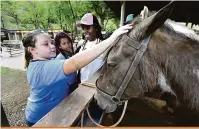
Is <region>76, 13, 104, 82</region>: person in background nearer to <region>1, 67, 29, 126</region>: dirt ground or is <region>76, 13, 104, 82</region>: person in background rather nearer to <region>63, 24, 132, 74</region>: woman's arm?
<region>63, 24, 132, 74</region>: woman's arm

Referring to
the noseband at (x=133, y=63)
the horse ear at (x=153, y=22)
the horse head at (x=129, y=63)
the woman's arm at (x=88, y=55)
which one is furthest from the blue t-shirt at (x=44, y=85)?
the horse ear at (x=153, y=22)

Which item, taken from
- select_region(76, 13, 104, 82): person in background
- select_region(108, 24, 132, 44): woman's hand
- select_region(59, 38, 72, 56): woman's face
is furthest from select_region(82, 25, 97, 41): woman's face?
select_region(108, 24, 132, 44): woman's hand

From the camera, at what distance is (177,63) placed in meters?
1.69

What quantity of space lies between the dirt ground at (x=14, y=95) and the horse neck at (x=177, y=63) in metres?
4.82

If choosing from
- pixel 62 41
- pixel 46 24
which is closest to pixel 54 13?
pixel 46 24

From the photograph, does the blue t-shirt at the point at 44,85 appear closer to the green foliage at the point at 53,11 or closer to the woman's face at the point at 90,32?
the woman's face at the point at 90,32

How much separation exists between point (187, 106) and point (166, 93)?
22 centimetres

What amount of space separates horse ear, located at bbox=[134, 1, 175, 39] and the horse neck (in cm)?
12

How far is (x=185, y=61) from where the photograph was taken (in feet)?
5.51

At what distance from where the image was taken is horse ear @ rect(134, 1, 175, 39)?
4.88ft

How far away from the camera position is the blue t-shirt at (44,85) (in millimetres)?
1855

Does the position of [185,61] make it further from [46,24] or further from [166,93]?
[46,24]

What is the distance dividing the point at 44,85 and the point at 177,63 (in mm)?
1349

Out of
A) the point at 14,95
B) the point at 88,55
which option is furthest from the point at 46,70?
the point at 14,95
